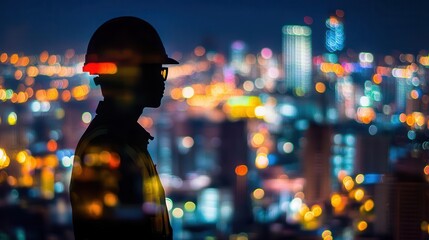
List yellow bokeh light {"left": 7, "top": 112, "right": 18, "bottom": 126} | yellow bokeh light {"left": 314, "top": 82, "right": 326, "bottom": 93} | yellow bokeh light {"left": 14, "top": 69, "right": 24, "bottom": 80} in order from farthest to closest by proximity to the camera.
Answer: yellow bokeh light {"left": 314, "top": 82, "right": 326, "bottom": 93}, yellow bokeh light {"left": 7, "top": 112, "right": 18, "bottom": 126}, yellow bokeh light {"left": 14, "top": 69, "right": 24, "bottom": 80}

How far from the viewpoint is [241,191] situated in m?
8.84

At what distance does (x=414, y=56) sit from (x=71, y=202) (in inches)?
134

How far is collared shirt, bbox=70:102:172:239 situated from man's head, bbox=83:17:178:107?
0.03 meters

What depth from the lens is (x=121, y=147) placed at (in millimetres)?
639

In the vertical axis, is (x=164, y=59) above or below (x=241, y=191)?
above

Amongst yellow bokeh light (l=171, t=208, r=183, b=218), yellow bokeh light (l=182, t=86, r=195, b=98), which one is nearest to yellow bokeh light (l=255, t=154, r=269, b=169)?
yellow bokeh light (l=171, t=208, r=183, b=218)

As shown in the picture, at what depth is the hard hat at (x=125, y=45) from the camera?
0.66 m

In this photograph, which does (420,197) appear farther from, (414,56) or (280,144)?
(280,144)

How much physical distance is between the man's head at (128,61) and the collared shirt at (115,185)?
26mm

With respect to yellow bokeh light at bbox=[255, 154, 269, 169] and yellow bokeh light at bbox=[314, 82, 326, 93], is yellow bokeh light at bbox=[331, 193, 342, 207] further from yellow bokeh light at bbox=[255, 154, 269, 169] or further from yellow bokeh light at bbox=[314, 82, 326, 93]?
yellow bokeh light at bbox=[314, 82, 326, 93]

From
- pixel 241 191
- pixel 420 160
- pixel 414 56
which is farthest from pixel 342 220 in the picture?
pixel 241 191

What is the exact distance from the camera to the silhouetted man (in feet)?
2.07

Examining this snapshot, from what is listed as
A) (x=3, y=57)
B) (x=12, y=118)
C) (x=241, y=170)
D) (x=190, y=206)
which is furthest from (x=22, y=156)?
(x=241, y=170)

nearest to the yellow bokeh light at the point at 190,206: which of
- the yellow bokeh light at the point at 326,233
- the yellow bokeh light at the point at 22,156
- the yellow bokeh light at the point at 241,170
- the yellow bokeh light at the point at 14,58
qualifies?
the yellow bokeh light at the point at 241,170
